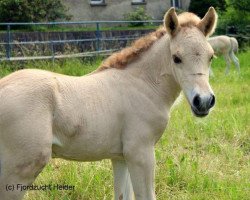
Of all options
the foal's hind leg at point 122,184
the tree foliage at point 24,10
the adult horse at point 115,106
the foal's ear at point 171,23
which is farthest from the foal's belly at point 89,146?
the tree foliage at point 24,10

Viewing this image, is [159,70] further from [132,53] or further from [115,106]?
[115,106]

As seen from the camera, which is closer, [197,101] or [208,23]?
[197,101]

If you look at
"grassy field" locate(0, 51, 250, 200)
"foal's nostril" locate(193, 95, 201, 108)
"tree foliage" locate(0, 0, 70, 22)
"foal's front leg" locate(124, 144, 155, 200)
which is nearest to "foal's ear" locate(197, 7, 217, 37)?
"foal's nostril" locate(193, 95, 201, 108)

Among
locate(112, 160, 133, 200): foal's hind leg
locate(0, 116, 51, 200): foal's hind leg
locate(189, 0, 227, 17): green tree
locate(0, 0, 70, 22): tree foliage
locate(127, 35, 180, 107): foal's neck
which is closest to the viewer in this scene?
locate(0, 116, 51, 200): foal's hind leg

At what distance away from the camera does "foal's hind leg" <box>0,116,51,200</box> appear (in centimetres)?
289

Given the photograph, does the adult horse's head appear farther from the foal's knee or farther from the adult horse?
the foal's knee

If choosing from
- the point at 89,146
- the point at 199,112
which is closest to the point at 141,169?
the point at 89,146

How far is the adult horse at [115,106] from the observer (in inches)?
115

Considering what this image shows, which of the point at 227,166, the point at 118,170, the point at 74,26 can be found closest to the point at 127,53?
the point at 118,170

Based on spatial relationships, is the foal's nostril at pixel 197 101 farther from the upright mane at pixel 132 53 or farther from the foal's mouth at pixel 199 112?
the upright mane at pixel 132 53

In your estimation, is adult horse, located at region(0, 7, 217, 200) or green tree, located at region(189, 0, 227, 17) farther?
green tree, located at region(189, 0, 227, 17)

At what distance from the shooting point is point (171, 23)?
3.36m

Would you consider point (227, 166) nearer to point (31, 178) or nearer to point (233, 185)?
point (233, 185)

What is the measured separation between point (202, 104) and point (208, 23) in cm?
66
